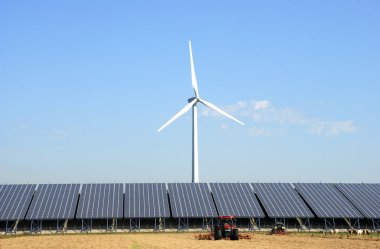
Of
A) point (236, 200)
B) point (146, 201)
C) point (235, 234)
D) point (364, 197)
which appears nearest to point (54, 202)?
point (146, 201)

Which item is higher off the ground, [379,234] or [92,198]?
[92,198]

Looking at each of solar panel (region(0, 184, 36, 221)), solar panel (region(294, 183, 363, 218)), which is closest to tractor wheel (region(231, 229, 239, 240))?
solar panel (region(294, 183, 363, 218))

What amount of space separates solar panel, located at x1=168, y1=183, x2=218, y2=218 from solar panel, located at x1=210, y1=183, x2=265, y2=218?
3.68ft

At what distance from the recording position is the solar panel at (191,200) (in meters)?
60.7

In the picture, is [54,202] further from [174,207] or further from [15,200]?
[174,207]

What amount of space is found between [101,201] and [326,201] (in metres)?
30.1

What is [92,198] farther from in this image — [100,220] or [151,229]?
[151,229]

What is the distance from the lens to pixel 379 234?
182 ft

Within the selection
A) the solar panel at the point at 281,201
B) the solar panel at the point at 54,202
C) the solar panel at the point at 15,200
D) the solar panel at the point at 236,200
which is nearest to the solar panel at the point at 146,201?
the solar panel at the point at 54,202

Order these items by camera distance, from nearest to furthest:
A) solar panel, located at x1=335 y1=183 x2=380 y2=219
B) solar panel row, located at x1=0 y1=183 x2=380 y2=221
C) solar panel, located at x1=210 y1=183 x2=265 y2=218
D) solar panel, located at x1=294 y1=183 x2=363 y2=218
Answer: solar panel row, located at x1=0 y1=183 x2=380 y2=221 < solar panel, located at x1=210 y1=183 x2=265 y2=218 < solar panel, located at x1=294 y1=183 x2=363 y2=218 < solar panel, located at x1=335 y1=183 x2=380 y2=219

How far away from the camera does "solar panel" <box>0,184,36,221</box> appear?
192ft

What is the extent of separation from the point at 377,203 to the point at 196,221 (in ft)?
83.4

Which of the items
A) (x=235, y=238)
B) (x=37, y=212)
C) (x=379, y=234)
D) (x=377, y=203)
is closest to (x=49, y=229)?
(x=37, y=212)

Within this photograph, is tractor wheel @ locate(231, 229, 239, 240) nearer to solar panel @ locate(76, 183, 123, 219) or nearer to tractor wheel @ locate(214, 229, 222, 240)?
tractor wheel @ locate(214, 229, 222, 240)
